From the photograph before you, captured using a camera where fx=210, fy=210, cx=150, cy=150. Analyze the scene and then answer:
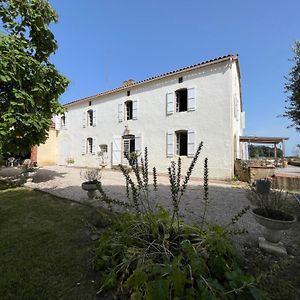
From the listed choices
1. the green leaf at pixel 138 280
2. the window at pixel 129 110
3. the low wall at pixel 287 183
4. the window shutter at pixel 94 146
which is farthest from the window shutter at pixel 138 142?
the green leaf at pixel 138 280

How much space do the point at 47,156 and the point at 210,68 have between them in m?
15.7

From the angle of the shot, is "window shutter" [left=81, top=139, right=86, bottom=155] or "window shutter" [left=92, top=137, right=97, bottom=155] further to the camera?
"window shutter" [left=81, top=139, right=86, bottom=155]

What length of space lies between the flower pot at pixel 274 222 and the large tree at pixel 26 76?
687 centimetres

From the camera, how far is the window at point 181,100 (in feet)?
41.2

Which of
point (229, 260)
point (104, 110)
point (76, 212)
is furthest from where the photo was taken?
point (104, 110)

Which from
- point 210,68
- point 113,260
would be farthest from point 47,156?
point 113,260

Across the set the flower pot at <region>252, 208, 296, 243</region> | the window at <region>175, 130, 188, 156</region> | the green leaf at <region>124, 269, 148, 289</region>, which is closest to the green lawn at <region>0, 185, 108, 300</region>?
the green leaf at <region>124, 269, 148, 289</region>

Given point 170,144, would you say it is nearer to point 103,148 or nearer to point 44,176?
point 103,148

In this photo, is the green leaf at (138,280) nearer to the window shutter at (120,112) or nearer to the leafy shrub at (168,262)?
the leafy shrub at (168,262)

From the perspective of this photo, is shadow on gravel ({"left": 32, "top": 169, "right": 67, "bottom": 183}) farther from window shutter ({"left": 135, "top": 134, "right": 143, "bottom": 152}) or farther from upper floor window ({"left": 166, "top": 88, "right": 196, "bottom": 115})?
upper floor window ({"left": 166, "top": 88, "right": 196, "bottom": 115})

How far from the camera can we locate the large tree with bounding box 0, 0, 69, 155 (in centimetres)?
648

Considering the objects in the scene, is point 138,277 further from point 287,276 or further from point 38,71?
point 38,71

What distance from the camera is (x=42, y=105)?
311 inches

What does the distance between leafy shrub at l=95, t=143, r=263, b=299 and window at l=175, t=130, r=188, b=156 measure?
9704 mm
